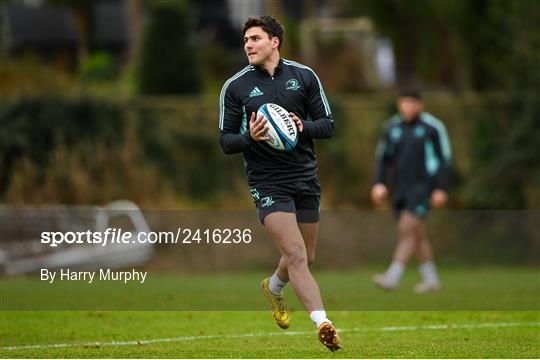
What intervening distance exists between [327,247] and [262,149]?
39.9ft

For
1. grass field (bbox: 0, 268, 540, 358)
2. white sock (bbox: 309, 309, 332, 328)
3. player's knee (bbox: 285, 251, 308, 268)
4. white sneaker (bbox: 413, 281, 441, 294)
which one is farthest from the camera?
white sneaker (bbox: 413, 281, 441, 294)

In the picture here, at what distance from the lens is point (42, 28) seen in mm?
65938

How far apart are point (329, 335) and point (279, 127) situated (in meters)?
1.46

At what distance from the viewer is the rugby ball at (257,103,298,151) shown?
344 inches

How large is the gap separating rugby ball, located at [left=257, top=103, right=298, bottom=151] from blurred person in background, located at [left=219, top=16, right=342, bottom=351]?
8 cm

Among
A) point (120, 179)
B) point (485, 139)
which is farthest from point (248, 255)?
point (485, 139)

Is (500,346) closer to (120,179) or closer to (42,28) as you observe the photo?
(120,179)

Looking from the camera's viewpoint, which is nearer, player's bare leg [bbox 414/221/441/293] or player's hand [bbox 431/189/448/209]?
player's hand [bbox 431/189/448/209]

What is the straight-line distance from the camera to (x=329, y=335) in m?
8.38

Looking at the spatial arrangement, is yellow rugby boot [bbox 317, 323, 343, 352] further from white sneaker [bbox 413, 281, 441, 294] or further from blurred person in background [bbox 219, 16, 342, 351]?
white sneaker [bbox 413, 281, 441, 294]

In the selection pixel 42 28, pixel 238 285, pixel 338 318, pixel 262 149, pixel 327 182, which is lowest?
pixel 42 28

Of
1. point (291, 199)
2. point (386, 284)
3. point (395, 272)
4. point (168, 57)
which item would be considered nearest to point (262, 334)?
point (291, 199)

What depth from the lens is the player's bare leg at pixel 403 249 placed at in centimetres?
1459

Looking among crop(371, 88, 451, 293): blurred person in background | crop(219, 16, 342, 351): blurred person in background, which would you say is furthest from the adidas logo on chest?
crop(371, 88, 451, 293): blurred person in background
